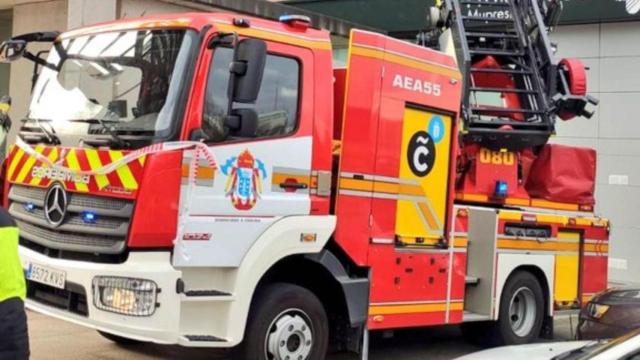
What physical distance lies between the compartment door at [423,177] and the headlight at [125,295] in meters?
2.43

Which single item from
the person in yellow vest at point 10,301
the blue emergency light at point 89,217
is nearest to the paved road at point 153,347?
the blue emergency light at point 89,217

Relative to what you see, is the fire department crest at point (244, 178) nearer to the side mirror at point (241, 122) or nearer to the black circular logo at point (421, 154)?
the side mirror at point (241, 122)

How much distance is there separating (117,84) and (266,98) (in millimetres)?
1108

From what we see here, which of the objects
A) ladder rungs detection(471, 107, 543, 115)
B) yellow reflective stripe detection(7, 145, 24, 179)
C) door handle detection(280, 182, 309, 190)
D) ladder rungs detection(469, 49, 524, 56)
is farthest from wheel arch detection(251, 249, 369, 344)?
ladder rungs detection(469, 49, 524, 56)

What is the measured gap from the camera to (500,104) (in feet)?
27.9

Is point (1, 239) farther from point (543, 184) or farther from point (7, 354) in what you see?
point (543, 184)

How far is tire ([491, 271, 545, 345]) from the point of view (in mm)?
8016

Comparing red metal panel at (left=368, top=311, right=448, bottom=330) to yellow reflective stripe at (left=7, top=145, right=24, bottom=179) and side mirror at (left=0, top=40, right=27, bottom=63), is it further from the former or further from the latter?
side mirror at (left=0, top=40, right=27, bottom=63)

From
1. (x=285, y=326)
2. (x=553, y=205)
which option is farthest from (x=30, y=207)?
(x=553, y=205)

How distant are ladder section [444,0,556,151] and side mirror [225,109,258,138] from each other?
305cm

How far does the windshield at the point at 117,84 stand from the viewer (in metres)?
5.35

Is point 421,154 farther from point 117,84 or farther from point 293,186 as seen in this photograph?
point 117,84

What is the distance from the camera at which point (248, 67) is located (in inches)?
207

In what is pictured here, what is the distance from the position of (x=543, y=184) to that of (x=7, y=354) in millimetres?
6454
